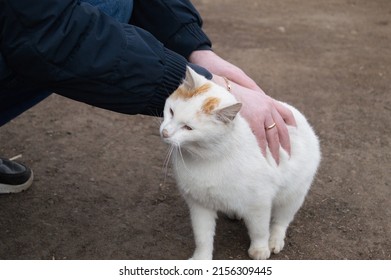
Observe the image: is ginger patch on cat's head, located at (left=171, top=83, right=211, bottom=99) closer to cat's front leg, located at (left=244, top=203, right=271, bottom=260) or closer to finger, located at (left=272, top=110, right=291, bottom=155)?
finger, located at (left=272, top=110, right=291, bottom=155)

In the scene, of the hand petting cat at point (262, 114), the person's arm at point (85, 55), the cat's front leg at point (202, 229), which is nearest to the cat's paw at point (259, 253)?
the cat's front leg at point (202, 229)

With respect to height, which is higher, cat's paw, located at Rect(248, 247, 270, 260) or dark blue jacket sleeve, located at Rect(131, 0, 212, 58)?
dark blue jacket sleeve, located at Rect(131, 0, 212, 58)

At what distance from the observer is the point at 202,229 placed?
6.47ft

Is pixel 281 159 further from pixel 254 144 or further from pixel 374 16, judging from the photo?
pixel 374 16

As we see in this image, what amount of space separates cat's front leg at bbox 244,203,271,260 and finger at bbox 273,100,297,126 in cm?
31

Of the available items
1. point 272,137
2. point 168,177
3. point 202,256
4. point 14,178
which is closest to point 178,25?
point 272,137

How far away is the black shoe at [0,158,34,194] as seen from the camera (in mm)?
2428

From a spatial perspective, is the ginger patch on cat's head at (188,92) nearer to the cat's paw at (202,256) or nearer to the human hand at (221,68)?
the human hand at (221,68)

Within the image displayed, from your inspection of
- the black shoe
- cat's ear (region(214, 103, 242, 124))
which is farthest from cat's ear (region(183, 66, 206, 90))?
the black shoe

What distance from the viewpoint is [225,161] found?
180 centimetres

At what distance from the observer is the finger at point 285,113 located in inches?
76.5

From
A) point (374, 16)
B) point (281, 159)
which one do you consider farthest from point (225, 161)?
point (374, 16)

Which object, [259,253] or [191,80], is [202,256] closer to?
[259,253]

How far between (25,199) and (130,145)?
614mm
